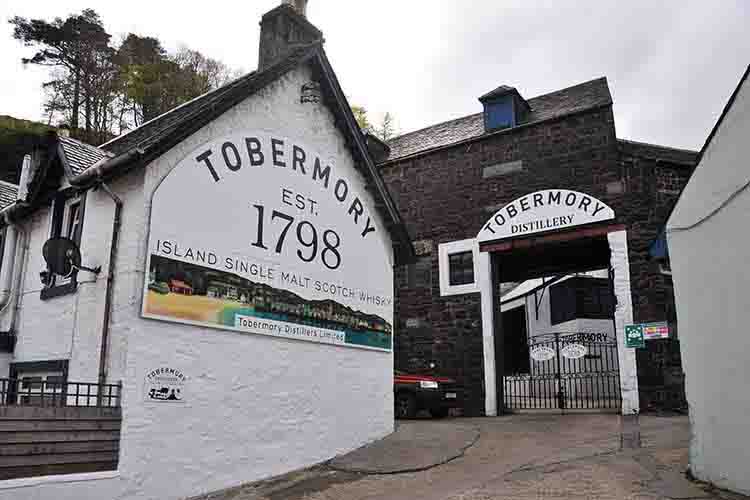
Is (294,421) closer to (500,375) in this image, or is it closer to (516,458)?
(516,458)

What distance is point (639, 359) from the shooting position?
49.9 ft

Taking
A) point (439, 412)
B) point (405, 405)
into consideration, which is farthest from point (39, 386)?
point (439, 412)

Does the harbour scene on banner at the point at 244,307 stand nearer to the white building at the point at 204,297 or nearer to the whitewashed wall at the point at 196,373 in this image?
the white building at the point at 204,297

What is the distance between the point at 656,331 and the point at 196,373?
10.8m

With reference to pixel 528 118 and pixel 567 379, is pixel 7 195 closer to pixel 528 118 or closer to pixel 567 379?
pixel 528 118

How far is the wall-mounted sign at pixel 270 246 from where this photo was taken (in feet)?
29.8

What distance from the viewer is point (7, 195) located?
47.3 feet

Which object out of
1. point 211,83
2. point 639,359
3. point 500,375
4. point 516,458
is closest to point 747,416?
point 516,458

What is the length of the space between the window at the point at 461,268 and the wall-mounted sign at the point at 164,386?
10.8 m

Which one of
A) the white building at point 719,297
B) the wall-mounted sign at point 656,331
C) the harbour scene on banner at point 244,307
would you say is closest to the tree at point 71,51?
the harbour scene on banner at point 244,307

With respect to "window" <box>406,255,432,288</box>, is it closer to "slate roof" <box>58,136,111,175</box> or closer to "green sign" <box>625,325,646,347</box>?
"green sign" <box>625,325,646,347</box>

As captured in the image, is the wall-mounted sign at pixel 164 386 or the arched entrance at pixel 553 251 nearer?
the wall-mounted sign at pixel 164 386

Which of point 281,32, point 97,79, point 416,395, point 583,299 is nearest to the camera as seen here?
point 281,32

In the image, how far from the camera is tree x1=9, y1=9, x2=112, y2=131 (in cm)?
3516
